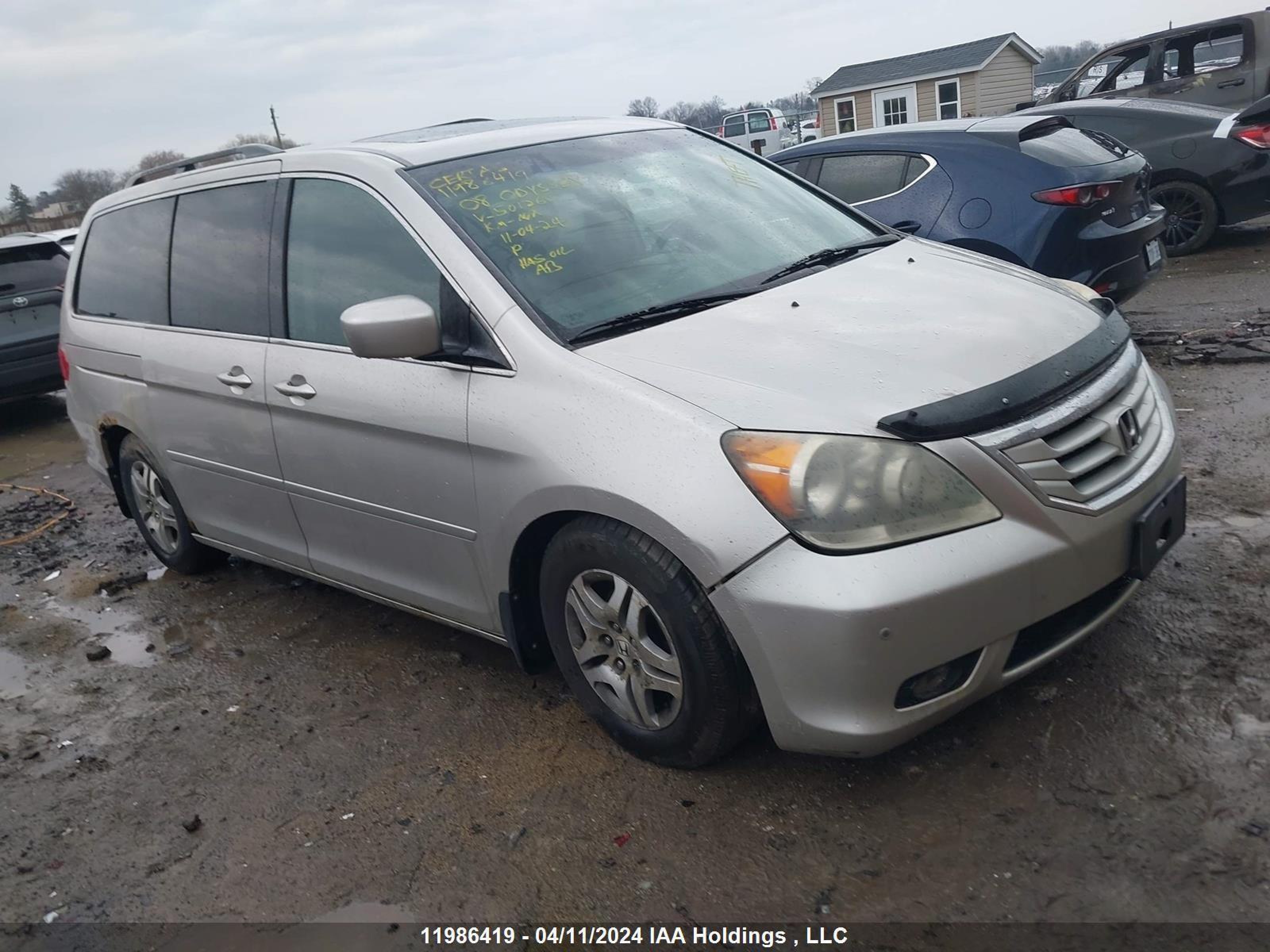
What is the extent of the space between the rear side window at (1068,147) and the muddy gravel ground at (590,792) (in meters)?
2.39

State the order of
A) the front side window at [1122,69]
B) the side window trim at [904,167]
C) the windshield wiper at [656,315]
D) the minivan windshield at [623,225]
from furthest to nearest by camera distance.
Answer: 1. the front side window at [1122,69]
2. the side window trim at [904,167]
3. the minivan windshield at [623,225]
4. the windshield wiper at [656,315]

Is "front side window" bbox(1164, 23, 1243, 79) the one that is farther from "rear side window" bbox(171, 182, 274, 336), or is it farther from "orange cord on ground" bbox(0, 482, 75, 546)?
"orange cord on ground" bbox(0, 482, 75, 546)

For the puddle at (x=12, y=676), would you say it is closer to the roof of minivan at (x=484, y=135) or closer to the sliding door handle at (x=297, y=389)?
the sliding door handle at (x=297, y=389)

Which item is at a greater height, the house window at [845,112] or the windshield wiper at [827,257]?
the windshield wiper at [827,257]

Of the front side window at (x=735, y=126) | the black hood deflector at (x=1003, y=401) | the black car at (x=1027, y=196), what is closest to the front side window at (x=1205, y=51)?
the black car at (x=1027, y=196)

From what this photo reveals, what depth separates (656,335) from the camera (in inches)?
124

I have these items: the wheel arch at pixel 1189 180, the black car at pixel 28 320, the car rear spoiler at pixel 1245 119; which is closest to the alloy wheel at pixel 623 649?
the black car at pixel 28 320

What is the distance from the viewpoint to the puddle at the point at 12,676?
14.7 ft

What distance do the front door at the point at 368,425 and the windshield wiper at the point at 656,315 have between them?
405 millimetres

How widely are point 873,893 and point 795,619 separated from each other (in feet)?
2.16

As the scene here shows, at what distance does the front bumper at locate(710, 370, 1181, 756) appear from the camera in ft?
8.36

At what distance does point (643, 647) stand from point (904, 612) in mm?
754

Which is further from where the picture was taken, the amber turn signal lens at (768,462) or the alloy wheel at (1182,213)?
the alloy wheel at (1182,213)

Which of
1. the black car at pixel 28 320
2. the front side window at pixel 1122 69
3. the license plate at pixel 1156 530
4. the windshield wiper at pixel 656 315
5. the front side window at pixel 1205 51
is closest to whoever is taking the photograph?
the license plate at pixel 1156 530
